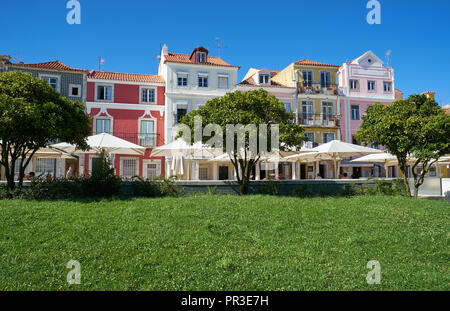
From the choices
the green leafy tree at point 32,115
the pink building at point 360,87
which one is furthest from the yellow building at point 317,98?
the green leafy tree at point 32,115

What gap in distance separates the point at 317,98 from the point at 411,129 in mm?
19044

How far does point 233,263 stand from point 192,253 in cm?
83

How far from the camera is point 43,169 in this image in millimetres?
23109

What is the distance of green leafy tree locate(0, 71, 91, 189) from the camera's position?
867 cm

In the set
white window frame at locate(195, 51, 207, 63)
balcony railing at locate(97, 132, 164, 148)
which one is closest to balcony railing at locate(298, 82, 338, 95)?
white window frame at locate(195, 51, 207, 63)

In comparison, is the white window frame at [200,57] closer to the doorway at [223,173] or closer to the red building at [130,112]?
the red building at [130,112]

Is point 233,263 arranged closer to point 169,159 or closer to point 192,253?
point 192,253

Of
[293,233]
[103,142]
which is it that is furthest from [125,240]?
[103,142]

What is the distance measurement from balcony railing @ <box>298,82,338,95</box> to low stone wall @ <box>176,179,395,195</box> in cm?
1865

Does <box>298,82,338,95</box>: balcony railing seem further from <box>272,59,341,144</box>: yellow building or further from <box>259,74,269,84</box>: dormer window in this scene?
<box>259,74,269,84</box>: dormer window

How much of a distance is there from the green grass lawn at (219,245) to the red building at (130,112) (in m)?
16.7

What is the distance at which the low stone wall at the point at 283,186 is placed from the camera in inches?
448

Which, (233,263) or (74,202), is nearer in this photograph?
(233,263)

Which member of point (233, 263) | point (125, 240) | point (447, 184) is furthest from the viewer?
point (447, 184)
